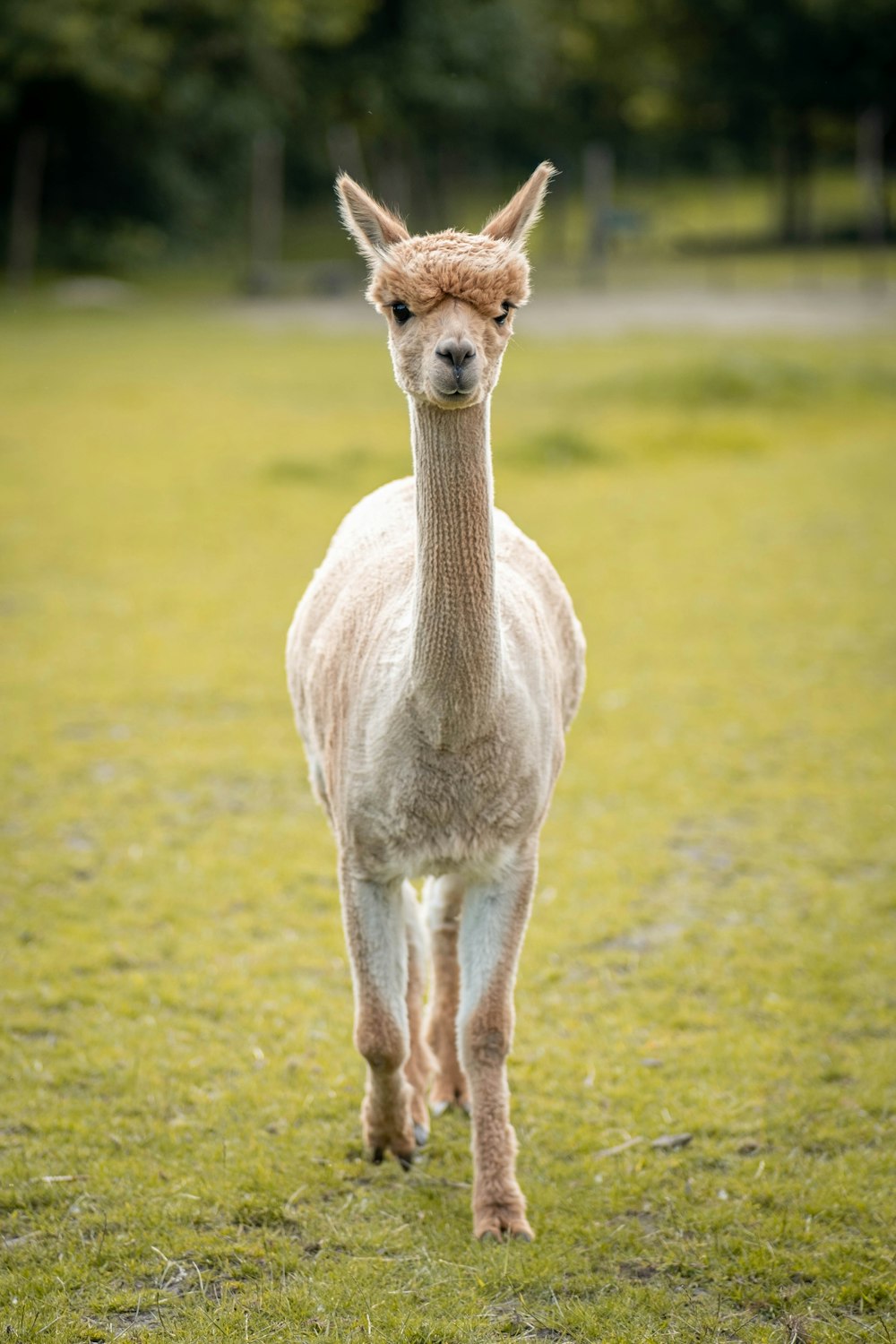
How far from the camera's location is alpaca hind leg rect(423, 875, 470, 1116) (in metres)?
4.29

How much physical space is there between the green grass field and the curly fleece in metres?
2.35

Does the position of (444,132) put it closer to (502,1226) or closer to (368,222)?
(368,222)

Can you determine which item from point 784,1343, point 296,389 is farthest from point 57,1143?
point 296,389

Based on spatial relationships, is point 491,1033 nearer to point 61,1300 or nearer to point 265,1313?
point 265,1313

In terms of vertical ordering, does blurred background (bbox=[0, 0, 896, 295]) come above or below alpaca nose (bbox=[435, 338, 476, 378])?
above

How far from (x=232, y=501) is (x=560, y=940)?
8.04 m

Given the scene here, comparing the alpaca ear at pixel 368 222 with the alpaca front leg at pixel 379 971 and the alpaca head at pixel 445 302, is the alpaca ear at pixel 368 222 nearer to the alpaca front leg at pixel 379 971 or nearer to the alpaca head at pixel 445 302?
the alpaca head at pixel 445 302

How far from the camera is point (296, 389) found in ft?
59.7

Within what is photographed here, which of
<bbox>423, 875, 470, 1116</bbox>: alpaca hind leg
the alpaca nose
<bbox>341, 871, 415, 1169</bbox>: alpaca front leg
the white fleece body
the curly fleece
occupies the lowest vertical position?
<bbox>423, 875, 470, 1116</bbox>: alpaca hind leg

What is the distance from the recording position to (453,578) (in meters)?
3.34

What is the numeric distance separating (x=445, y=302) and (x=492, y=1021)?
186cm

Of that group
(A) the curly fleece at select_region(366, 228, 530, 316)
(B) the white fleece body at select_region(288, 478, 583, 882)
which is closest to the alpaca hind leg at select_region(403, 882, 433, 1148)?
(B) the white fleece body at select_region(288, 478, 583, 882)

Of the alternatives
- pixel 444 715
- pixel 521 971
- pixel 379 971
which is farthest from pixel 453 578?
pixel 521 971

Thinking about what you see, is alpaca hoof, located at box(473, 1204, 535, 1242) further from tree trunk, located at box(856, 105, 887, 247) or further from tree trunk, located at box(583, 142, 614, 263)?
tree trunk, located at box(583, 142, 614, 263)
